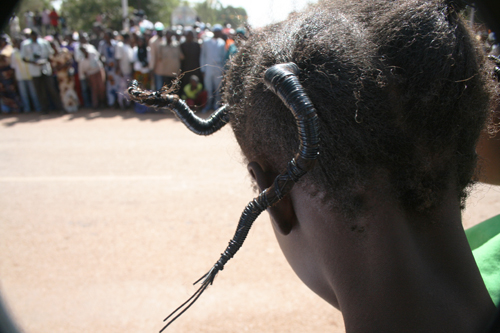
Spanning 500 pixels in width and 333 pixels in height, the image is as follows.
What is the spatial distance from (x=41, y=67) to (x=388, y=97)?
12.8 meters

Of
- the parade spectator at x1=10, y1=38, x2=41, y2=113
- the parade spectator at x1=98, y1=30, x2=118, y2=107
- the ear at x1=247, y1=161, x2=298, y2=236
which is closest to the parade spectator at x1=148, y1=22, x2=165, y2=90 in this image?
the parade spectator at x1=98, y1=30, x2=118, y2=107

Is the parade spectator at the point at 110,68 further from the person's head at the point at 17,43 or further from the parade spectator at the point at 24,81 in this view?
the person's head at the point at 17,43

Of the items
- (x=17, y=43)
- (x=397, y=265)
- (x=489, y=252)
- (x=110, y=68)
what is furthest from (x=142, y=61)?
(x=397, y=265)

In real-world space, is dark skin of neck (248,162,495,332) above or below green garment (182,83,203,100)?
above

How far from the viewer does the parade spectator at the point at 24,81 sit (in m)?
11.6

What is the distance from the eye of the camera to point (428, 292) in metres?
1.05

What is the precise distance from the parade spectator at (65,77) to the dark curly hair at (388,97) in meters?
12.1

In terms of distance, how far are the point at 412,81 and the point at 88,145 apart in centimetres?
797

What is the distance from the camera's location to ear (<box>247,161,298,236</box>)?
1.19 meters

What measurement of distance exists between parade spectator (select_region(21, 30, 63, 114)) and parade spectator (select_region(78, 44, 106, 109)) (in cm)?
93

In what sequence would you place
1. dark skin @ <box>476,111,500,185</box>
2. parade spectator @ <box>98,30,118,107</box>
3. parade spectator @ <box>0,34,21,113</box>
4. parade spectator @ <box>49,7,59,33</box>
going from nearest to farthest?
dark skin @ <box>476,111,500,185</box> < parade spectator @ <box>0,34,21,113</box> < parade spectator @ <box>98,30,118,107</box> < parade spectator @ <box>49,7,59,33</box>

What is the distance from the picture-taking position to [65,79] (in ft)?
38.8

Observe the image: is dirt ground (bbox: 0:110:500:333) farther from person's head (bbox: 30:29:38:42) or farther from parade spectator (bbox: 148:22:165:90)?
person's head (bbox: 30:29:38:42)

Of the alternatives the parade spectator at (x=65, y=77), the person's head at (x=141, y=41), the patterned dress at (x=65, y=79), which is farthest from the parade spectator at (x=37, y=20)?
the person's head at (x=141, y=41)
